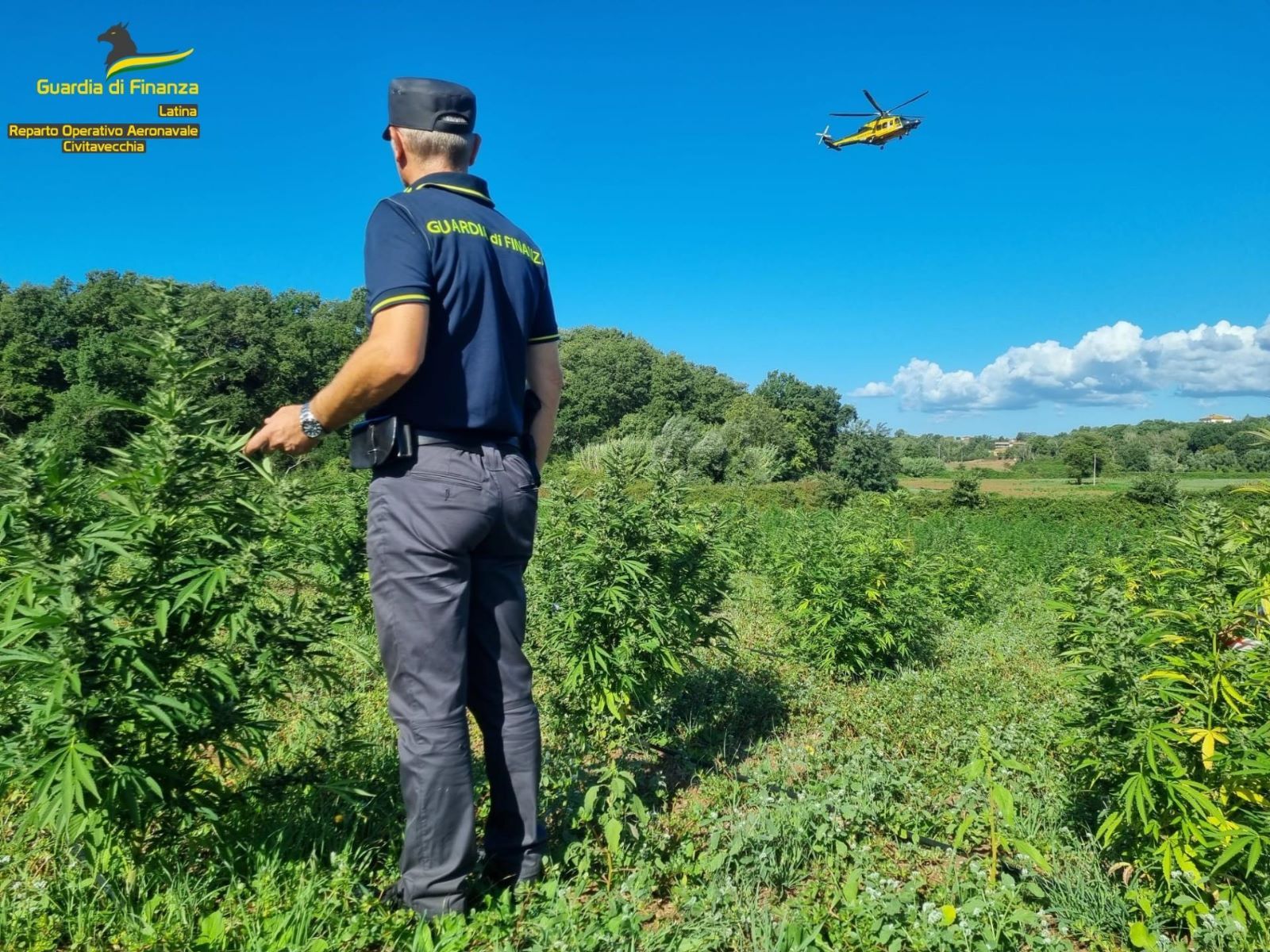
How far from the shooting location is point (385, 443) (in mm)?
2299

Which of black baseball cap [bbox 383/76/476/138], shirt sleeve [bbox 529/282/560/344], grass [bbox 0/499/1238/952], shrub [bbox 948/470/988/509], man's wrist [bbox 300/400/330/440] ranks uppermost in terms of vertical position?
black baseball cap [bbox 383/76/476/138]

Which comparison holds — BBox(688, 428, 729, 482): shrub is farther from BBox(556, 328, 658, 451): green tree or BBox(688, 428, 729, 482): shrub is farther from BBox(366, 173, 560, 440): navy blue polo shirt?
BBox(366, 173, 560, 440): navy blue polo shirt

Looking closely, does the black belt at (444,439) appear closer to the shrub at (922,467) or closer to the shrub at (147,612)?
the shrub at (147,612)

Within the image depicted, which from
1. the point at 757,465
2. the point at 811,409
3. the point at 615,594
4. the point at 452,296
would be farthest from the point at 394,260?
the point at 811,409

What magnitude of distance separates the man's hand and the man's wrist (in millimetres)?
12

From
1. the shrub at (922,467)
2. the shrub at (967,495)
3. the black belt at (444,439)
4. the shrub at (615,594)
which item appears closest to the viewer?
the black belt at (444,439)

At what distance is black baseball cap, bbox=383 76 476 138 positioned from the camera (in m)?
2.48

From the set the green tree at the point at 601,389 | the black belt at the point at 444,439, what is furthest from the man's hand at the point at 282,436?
the green tree at the point at 601,389

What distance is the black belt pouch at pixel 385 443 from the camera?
2297 millimetres

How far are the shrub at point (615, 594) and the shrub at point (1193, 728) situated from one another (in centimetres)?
207

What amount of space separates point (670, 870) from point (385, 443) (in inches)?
72.4

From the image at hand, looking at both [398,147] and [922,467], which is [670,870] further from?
[922,467]

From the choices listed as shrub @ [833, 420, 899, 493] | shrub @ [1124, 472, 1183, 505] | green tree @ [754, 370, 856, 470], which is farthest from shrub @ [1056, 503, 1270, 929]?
green tree @ [754, 370, 856, 470]

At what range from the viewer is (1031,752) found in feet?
14.2
